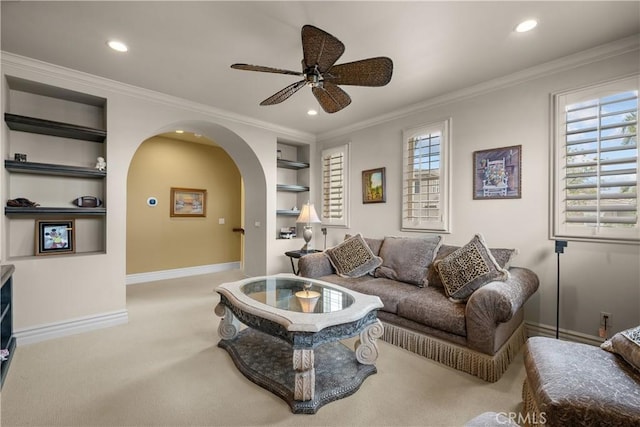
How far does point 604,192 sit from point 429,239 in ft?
4.88

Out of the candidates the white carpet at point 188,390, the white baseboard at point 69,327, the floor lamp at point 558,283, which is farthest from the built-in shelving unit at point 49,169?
the floor lamp at point 558,283

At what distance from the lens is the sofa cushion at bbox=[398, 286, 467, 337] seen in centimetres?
225

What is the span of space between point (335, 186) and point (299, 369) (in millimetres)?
Answer: 3390

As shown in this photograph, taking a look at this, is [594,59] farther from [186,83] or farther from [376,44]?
[186,83]

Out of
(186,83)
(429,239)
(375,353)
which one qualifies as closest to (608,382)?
(375,353)

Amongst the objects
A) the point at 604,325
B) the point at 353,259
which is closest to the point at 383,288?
the point at 353,259

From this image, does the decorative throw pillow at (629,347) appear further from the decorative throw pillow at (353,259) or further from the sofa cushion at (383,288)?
the decorative throw pillow at (353,259)

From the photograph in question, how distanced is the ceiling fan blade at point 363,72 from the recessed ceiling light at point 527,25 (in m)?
1.10

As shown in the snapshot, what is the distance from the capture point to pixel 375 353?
2.16 m

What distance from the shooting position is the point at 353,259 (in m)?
3.41

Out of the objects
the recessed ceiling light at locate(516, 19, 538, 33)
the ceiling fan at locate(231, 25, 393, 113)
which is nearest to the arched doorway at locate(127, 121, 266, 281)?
the ceiling fan at locate(231, 25, 393, 113)

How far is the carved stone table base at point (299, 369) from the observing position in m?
1.76

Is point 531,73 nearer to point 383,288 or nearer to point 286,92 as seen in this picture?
point 286,92

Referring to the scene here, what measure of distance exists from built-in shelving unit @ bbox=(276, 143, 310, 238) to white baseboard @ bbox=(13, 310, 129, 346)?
8.01ft
